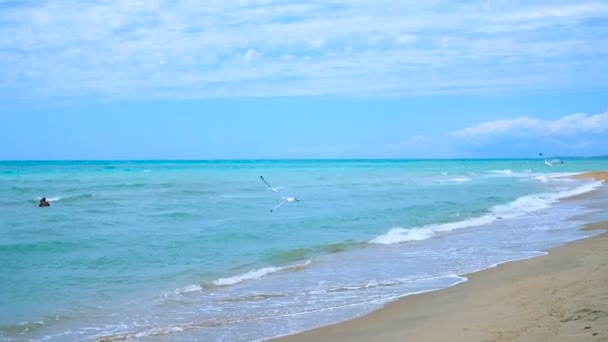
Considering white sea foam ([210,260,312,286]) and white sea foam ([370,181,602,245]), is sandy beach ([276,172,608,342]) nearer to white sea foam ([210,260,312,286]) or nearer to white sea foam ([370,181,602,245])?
white sea foam ([210,260,312,286])

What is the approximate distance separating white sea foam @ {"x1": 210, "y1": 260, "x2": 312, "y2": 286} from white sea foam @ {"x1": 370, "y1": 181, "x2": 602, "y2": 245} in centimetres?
426

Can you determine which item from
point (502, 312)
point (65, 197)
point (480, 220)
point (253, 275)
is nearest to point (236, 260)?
point (253, 275)

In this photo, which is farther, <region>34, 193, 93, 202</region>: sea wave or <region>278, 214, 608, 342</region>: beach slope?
<region>34, 193, 93, 202</region>: sea wave

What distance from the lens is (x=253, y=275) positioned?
13.3 meters

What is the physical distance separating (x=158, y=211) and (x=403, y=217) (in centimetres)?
1020

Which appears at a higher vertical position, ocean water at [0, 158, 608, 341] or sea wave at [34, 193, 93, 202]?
sea wave at [34, 193, 93, 202]

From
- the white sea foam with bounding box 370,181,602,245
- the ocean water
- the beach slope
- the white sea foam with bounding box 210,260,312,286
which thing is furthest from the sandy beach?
the white sea foam with bounding box 370,181,602,245

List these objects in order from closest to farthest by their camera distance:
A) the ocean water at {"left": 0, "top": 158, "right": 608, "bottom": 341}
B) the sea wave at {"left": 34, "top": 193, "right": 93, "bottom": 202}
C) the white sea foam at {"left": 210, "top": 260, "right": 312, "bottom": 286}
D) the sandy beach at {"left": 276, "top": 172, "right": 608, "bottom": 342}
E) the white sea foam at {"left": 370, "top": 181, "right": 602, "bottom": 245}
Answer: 1. the sandy beach at {"left": 276, "top": 172, "right": 608, "bottom": 342}
2. the ocean water at {"left": 0, "top": 158, "right": 608, "bottom": 341}
3. the white sea foam at {"left": 210, "top": 260, "right": 312, "bottom": 286}
4. the white sea foam at {"left": 370, "top": 181, "right": 602, "bottom": 245}
5. the sea wave at {"left": 34, "top": 193, "right": 93, "bottom": 202}

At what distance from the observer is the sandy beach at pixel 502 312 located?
7.41 m

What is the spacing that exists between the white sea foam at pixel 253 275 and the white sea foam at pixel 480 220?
426 cm

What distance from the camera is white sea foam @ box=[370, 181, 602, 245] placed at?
18.9 metres

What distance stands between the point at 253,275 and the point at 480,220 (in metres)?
12.0

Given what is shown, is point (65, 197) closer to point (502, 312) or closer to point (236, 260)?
point (236, 260)

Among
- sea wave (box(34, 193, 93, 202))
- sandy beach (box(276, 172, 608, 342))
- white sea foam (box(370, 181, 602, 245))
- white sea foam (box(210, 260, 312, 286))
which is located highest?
sea wave (box(34, 193, 93, 202))
